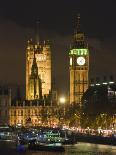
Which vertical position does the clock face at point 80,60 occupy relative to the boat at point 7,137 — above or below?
above

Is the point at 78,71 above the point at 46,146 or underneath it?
above

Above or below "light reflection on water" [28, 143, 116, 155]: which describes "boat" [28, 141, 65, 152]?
above

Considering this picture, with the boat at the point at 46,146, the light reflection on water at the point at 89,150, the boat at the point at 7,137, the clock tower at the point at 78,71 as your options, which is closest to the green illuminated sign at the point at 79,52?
the clock tower at the point at 78,71

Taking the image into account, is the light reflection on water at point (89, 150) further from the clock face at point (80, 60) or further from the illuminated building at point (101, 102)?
the clock face at point (80, 60)

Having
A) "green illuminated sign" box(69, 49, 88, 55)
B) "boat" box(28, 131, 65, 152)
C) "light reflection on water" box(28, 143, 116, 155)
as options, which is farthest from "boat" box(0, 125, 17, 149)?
"green illuminated sign" box(69, 49, 88, 55)

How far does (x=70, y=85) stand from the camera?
196000mm

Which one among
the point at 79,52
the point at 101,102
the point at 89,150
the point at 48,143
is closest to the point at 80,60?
the point at 79,52

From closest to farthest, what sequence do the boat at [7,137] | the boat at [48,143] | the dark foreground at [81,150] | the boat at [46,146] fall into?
the dark foreground at [81,150] < the boat at [46,146] < the boat at [48,143] < the boat at [7,137]

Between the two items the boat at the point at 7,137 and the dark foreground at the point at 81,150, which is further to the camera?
the boat at the point at 7,137

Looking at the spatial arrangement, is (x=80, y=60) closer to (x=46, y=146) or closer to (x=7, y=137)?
(x=7, y=137)

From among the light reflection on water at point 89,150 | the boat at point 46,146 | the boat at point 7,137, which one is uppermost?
the boat at point 7,137

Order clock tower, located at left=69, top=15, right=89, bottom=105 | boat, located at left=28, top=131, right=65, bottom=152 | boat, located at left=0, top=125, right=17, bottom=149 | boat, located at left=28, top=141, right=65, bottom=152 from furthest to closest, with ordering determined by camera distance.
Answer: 1. clock tower, located at left=69, top=15, right=89, bottom=105
2. boat, located at left=0, top=125, right=17, bottom=149
3. boat, located at left=28, top=131, right=65, bottom=152
4. boat, located at left=28, top=141, right=65, bottom=152

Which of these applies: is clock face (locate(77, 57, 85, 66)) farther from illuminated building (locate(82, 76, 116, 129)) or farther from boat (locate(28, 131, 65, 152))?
boat (locate(28, 131, 65, 152))

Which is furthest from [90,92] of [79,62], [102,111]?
[102,111]
